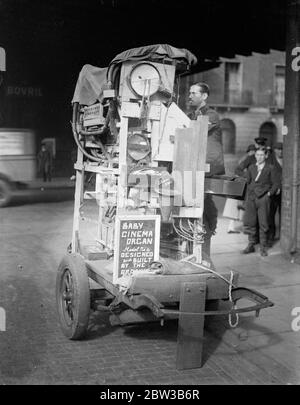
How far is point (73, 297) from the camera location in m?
5.03

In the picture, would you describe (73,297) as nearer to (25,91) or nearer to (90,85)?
(90,85)

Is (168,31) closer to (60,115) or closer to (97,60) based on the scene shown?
(97,60)

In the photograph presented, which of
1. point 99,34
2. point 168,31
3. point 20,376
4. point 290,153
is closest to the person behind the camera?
point 20,376

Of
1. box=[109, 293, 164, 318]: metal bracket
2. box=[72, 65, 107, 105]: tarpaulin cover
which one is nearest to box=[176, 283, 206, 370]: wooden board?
box=[109, 293, 164, 318]: metal bracket

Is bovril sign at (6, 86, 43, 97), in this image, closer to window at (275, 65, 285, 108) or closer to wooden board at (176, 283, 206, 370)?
wooden board at (176, 283, 206, 370)

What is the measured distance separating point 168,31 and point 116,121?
30.7ft

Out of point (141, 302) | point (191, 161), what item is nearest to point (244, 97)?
point (191, 161)

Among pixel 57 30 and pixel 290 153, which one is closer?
pixel 290 153

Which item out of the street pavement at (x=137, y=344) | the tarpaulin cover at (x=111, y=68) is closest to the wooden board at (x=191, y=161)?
the tarpaulin cover at (x=111, y=68)

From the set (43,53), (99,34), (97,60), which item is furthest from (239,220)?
(43,53)

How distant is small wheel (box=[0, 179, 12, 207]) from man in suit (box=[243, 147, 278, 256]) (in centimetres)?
832

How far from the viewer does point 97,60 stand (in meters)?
18.2

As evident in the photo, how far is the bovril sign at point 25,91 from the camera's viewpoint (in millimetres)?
23903

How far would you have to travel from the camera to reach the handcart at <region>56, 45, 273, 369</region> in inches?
179
